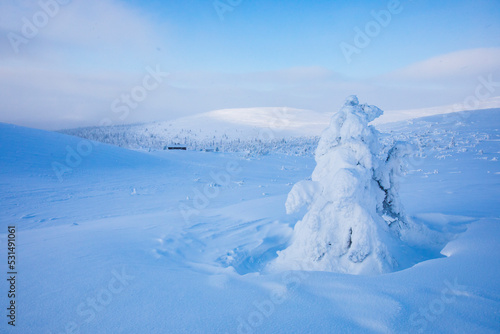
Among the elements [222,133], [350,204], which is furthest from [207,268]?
[222,133]

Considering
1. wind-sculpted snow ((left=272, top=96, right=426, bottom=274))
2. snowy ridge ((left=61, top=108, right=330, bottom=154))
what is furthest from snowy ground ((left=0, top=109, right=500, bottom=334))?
snowy ridge ((left=61, top=108, right=330, bottom=154))

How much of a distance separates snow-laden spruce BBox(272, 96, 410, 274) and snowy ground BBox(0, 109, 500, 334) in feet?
3.31

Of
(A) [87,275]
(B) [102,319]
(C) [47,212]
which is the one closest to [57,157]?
(C) [47,212]

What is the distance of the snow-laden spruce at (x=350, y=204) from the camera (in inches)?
199

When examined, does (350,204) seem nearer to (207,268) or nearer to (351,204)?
(351,204)

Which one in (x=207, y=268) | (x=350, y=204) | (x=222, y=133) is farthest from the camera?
(x=222, y=133)

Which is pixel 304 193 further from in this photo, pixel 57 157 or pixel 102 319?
pixel 57 157

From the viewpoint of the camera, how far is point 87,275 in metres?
3.83

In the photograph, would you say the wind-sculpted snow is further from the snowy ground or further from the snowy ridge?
the snowy ridge

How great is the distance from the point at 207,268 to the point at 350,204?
10.9 ft

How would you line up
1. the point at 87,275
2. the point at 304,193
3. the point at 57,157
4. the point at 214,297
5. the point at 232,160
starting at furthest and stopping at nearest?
the point at 232,160, the point at 57,157, the point at 304,193, the point at 87,275, the point at 214,297

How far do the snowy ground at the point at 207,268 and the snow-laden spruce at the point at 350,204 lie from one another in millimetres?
1008

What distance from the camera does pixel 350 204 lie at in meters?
5.29

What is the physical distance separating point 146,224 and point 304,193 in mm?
5478
